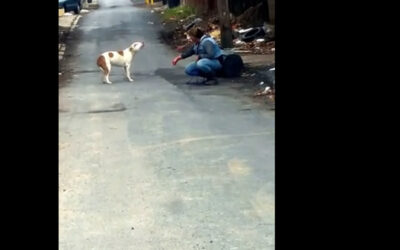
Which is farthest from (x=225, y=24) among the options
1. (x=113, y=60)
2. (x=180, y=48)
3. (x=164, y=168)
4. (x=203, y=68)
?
(x=164, y=168)

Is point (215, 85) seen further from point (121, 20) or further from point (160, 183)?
point (121, 20)

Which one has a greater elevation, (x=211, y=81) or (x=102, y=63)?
(x=102, y=63)

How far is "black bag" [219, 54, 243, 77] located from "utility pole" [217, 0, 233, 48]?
387cm

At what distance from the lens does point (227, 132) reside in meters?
8.21

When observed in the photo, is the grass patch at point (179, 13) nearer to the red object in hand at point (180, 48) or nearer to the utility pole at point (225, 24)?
the red object in hand at point (180, 48)

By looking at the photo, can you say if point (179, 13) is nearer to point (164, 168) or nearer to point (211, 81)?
point (211, 81)

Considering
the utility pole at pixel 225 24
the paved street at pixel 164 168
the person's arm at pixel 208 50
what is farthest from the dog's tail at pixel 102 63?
the utility pole at pixel 225 24

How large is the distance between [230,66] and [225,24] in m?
4.24

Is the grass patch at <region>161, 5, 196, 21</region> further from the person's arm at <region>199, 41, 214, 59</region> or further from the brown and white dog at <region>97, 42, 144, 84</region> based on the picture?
the person's arm at <region>199, 41, 214, 59</region>

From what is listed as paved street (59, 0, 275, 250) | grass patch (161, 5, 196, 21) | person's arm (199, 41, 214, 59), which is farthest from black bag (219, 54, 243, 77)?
grass patch (161, 5, 196, 21)

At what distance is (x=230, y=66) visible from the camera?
13.3 metres

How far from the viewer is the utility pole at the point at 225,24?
1703 cm

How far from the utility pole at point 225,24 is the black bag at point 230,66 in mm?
3870
